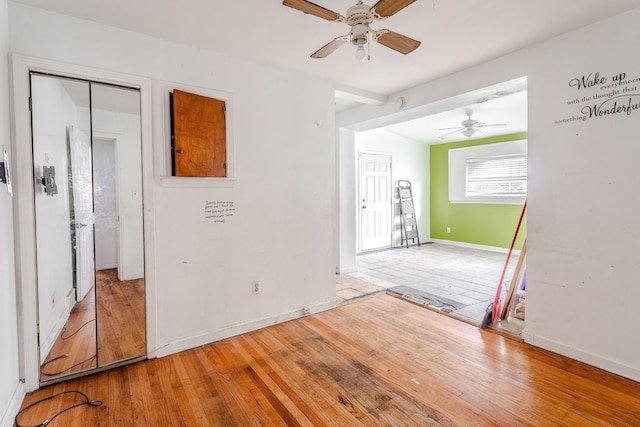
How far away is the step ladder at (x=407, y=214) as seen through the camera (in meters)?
7.07

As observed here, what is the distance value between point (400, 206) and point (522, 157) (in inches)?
97.0

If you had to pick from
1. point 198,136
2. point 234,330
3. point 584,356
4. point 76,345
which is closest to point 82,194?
point 198,136

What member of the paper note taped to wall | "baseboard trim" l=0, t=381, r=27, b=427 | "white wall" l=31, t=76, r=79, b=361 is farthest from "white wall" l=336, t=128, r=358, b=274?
"baseboard trim" l=0, t=381, r=27, b=427

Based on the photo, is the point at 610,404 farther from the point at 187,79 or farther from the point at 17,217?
the point at 17,217

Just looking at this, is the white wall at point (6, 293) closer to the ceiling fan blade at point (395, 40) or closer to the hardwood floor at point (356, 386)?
the hardwood floor at point (356, 386)

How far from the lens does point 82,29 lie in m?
2.08

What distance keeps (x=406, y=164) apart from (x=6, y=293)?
6778 millimetres

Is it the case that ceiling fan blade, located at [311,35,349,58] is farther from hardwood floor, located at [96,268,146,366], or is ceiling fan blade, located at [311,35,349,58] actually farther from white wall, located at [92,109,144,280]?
hardwood floor, located at [96,268,146,366]

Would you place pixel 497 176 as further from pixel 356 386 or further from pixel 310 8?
pixel 310 8

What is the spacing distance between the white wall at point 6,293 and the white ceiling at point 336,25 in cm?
46

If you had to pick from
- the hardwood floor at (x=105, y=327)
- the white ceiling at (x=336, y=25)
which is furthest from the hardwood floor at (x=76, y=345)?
the white ceiling at (x=336, y=25)

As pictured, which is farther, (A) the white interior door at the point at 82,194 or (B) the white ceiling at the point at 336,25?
(A) the white interior door at the point at 82,194

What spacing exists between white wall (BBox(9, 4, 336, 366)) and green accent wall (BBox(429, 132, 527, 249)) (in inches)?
178

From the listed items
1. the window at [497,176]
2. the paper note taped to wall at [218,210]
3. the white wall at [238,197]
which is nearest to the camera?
the white wall at [238,197]
